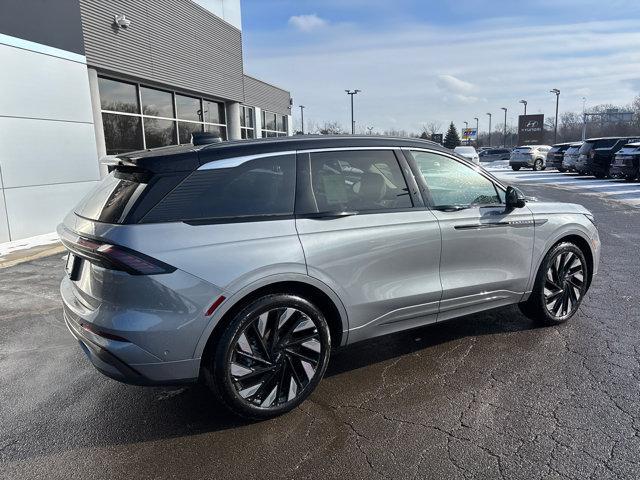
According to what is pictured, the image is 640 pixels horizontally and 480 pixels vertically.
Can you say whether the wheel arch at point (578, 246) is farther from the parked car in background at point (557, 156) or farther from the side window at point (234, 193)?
Result: the parked car in background at point (557, 156)

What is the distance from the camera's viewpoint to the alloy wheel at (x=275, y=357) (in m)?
2.96

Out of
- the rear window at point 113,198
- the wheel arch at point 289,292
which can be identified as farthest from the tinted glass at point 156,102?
the wheel arch at point 289,292

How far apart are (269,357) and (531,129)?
6902cm

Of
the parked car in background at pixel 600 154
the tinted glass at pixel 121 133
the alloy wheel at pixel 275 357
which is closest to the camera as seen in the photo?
the alloy wheel at pixel 275 357

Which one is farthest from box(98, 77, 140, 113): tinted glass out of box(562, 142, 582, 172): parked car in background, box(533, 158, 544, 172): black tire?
box(533, 158, 544, 172): black tire

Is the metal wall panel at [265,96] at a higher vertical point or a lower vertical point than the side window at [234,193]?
higher

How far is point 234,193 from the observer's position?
9.93ft

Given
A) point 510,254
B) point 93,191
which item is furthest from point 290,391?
point 510,254

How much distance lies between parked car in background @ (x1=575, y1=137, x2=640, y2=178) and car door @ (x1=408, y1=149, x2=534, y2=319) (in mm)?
20145

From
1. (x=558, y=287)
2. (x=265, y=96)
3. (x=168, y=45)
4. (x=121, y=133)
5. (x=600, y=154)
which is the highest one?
(x=168, y=45)

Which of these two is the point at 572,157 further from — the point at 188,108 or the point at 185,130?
the point at 185,130

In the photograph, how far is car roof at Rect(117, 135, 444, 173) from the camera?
115 inches

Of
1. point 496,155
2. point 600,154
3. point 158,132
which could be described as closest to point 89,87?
point 158,132

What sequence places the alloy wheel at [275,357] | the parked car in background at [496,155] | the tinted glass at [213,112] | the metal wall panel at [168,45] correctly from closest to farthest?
the alloy wheel at [275,357]
the metal wall panel at [168,45]
the tinted glass at [213,112]
the parked car in background at [496,155]
